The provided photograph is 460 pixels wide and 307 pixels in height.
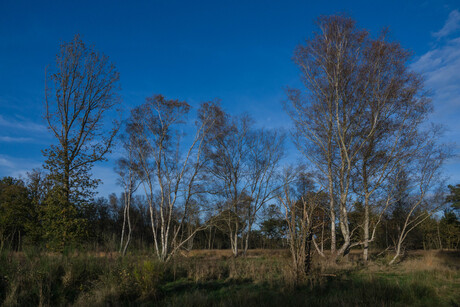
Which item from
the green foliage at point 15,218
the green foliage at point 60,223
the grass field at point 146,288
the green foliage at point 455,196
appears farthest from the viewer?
the green foliage at point 455,196

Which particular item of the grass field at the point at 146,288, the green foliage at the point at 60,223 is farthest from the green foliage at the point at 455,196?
the green foliage at the point at 60,223

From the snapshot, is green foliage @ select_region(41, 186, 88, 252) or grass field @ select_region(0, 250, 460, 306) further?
green foliage @ select_region(41, 186, 88, 252)

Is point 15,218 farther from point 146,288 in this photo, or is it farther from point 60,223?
point 146,288

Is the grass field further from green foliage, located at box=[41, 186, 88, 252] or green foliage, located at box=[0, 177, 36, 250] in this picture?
green foliage, located at box=[0, 177, 36, 250]

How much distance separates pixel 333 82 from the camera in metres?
14.7

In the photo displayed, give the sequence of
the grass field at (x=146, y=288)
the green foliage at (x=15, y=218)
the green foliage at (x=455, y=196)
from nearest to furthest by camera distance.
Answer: the grass field at (x=146, y=288) → the green foliage at (x=15, y=218) → the green foliage at (x=455, y=196)

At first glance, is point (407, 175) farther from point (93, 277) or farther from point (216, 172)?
point (93, 277)

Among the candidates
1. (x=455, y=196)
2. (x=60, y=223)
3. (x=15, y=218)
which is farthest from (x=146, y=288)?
(x=455, y=196)

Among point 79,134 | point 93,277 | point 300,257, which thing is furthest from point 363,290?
point 79,134

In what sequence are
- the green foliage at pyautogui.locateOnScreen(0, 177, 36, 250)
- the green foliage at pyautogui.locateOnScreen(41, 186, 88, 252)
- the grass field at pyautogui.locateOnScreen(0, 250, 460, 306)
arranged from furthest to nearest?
1. the green foliage at pyautogui.locateOnScreen(41, 186, 88, 252)
2. the green foliage at pyautogui.locateOnScreen(0, 177, 36, 250)
3. the grass field at pyautogui.locateOnScreen(0, 250, 460, 306)

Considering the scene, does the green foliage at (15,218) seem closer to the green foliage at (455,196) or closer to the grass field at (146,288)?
the grass field at (146,288)

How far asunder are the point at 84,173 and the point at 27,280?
11.9 feet

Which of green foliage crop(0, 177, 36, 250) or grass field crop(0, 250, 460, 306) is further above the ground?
→ green foliage crop(0, 177, 36, 250)

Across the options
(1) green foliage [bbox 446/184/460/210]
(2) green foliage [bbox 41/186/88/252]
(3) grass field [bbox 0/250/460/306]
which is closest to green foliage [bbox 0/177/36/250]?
(2) green foliage [bbox 41/186/88/252]
